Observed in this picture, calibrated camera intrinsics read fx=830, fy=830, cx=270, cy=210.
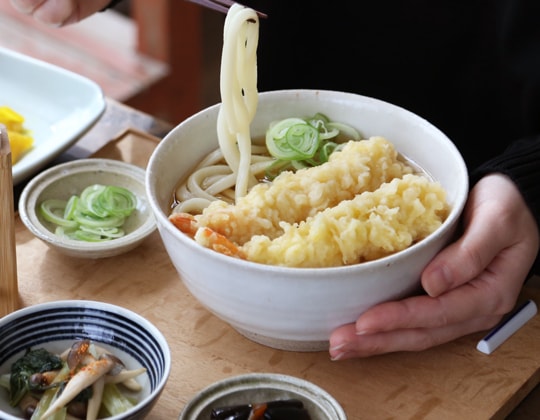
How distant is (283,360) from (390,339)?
0.63 ft

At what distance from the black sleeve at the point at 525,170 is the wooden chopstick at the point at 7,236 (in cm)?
85

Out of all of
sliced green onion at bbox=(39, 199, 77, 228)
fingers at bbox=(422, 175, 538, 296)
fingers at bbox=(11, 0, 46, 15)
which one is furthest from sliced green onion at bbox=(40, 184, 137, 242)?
fingers at bbox=(422, 175, 538, 296)

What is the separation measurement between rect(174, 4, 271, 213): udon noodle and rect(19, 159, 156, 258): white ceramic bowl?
0.16m

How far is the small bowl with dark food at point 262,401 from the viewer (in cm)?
120

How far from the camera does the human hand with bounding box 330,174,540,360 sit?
1348mm

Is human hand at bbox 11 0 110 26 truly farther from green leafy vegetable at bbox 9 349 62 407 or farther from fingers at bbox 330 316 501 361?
fingers at bbox 330 316 501 361

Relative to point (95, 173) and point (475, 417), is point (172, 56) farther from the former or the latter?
point (475, 417)

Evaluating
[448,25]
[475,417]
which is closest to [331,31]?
[448,25]

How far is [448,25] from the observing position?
2.09 meters

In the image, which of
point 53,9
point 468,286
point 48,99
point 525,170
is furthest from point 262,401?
point 48,99

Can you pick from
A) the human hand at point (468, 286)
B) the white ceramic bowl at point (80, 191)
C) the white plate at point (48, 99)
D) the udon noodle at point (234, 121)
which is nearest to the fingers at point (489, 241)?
the human hand at point (468, 286)

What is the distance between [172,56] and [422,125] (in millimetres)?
2373

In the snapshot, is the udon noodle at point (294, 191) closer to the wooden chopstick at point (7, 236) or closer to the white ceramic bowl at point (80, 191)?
the white ceramic bowl at point (80, 191)

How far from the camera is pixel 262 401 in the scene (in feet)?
4.05
